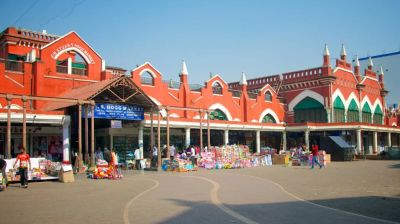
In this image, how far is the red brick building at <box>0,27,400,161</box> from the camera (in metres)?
26.0

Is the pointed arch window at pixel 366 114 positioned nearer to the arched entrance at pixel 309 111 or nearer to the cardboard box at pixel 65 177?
the arched entrance at pixel 309 111

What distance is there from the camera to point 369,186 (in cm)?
1427

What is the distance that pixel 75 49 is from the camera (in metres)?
29.8

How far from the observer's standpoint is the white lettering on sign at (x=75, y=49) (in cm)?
2855

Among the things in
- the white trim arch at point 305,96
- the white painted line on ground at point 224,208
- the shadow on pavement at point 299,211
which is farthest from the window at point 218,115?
the shadow on pavement at point 299,211

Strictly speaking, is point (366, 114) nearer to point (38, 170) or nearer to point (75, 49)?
point (75, 49)

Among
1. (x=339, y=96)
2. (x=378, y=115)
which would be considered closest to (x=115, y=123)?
(x=339, y=96)

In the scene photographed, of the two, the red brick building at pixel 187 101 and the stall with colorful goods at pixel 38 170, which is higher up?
the red brick building at pixel 187 101

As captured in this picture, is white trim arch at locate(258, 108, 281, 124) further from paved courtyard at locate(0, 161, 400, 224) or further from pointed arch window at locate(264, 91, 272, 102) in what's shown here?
paved courtyard at locate(0, 161, 400, 224)

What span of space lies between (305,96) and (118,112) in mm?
27487

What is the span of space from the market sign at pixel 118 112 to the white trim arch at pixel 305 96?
995 inches

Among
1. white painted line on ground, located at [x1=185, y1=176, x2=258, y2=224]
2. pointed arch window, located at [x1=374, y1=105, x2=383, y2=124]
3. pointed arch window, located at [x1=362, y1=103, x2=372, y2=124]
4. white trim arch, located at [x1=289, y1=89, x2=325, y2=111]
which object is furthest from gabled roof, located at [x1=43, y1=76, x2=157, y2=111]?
pointed arch window, located at [x1=374, y1=105, x2=383, y2=124]

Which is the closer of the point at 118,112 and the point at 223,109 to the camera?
the point at 118,112

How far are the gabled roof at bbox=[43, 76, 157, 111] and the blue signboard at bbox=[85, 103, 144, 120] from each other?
0.31 meters
